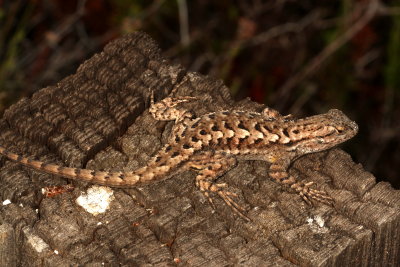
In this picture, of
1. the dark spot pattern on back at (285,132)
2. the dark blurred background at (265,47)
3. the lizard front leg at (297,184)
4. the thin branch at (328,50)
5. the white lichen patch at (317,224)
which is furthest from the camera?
the dark blurred background at (265,47)

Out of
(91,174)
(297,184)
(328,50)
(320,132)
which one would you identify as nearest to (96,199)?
(91,174)

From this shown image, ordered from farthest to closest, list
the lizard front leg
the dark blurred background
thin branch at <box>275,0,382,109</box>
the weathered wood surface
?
the dark blurred background, thin branch at <box>275,0,382,109</box>, the lizard front leg, the weathered wood surface

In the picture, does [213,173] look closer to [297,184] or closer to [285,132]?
[297,184]

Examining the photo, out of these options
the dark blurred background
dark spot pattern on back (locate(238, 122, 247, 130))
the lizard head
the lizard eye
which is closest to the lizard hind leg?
dark spot pattern on back (locate(238, 122, 247, 130))

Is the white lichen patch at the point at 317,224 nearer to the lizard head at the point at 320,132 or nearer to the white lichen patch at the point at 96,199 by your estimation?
the lizard head at the point at 320,132

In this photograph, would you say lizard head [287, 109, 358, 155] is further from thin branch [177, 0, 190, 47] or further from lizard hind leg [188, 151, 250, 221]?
thin branch [177, 0, 190, 47]

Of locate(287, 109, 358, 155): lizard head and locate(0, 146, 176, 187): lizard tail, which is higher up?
locate(0, 146, 176, 187): lizard tail

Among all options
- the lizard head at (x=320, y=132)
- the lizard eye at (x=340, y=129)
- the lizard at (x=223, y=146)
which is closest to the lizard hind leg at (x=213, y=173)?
the lizard at (x=223, y=146)
